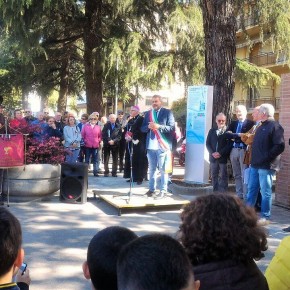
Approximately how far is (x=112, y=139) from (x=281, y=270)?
10647 millimetres

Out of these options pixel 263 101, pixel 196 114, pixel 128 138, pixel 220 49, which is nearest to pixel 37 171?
pixel 128 138

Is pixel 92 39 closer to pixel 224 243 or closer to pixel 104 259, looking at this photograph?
pixel 224 243

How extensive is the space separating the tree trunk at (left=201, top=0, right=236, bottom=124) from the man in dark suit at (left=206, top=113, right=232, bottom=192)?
1592 millimetres

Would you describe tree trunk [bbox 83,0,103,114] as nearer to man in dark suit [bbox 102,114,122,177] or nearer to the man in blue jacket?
man in dark suit [bbox 102,114,122,177]

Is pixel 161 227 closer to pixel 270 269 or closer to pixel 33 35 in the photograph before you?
pixel 270 269

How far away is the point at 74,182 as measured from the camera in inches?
343

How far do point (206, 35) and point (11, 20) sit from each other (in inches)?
265

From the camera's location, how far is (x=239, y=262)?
231 centimetres

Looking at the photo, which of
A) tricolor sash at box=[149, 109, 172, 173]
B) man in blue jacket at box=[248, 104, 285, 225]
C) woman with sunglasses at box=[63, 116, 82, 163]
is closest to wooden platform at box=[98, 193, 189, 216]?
tricolor sash at box=[149, 109, 172, 173]

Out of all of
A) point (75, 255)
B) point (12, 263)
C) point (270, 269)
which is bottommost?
point (75, 255)

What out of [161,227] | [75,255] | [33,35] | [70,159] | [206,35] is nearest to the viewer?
[75,255]

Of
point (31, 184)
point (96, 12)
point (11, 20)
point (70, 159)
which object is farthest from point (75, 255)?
point (96, 12)

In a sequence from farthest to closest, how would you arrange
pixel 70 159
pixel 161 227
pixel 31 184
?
pixel 70 159
pixel 31 184
pixel 161 227

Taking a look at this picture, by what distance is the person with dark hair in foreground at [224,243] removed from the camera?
225 centimetres
